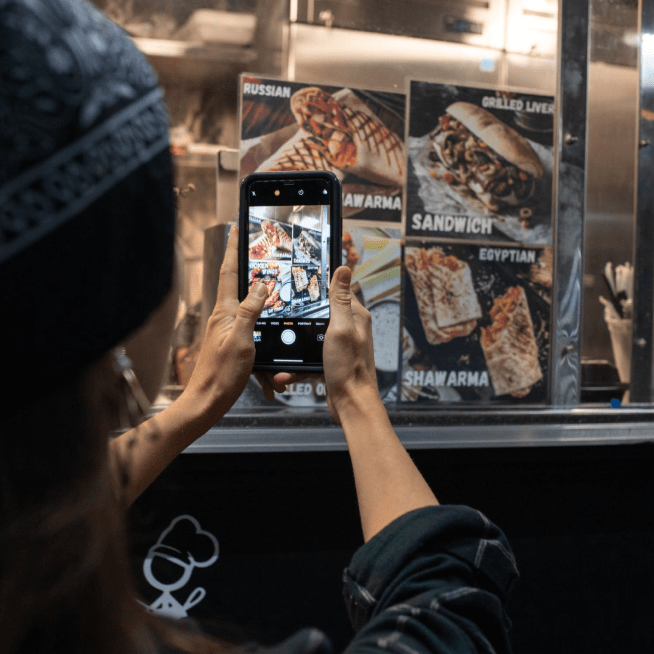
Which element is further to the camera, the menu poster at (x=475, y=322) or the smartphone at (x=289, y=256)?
the menu poster at (x=475, y=322)

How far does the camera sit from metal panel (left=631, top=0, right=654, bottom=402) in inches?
89.1

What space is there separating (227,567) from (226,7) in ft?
5.44

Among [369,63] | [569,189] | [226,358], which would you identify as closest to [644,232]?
[569,189]

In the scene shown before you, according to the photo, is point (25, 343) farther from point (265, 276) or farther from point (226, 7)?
point (226, 7)

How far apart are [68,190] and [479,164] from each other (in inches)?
75.6

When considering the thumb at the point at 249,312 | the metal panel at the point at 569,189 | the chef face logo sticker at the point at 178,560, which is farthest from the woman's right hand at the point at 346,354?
the metal panel at the point at 569,189

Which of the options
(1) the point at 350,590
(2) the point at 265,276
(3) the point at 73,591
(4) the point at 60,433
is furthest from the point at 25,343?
(2) the point at 265,276

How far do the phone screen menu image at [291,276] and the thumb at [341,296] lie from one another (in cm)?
31

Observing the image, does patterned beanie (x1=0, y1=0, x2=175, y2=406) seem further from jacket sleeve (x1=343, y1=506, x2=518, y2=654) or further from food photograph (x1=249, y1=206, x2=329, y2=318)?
food photograph (x1=249, y1=206, x2=329, y2=318)

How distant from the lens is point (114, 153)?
0.45 metres

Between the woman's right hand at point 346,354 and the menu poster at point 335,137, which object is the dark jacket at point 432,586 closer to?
the woman's right hand at point 346,354

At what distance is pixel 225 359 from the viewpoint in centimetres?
113

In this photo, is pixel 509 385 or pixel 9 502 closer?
pixel 9 502

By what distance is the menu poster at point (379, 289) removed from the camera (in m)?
2.06
